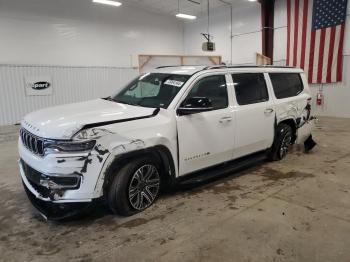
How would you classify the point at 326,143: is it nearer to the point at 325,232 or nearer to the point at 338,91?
the point at 325,232

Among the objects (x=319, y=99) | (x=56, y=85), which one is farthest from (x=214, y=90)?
(x=56, y=85)

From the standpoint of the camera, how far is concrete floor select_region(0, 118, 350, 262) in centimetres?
233

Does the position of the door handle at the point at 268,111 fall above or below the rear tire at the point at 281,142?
above

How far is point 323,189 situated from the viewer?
3.59 meters

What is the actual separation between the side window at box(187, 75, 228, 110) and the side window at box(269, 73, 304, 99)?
121cm

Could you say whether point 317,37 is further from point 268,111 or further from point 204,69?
point 204,69

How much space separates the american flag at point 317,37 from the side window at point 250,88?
675 centimetres

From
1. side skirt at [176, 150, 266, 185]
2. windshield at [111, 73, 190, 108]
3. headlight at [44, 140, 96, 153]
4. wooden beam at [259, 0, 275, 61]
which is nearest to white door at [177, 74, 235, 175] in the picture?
side skirt at [176, 150, 266, 185]

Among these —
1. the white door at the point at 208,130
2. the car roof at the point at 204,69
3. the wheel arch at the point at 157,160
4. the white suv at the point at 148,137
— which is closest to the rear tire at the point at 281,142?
the white suv at the point at 148,137

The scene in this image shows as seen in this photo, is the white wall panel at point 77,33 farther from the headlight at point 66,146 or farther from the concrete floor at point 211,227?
the headlight at point 66,146

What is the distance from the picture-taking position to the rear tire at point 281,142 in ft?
15.0

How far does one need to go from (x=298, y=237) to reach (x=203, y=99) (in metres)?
1.65

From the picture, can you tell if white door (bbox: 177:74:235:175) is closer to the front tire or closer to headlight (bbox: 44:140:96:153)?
the front tire

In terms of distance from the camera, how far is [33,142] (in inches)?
106
